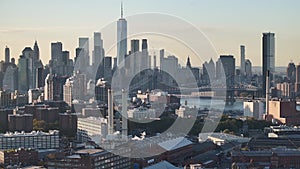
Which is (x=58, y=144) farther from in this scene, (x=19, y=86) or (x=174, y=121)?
(x=19, y=86)

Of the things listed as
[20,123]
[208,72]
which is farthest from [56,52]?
[20,123]

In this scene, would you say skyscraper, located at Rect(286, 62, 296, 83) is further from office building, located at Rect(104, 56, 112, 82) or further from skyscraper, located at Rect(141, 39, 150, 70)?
office building, located at Rect(104, 56, 112, 82)

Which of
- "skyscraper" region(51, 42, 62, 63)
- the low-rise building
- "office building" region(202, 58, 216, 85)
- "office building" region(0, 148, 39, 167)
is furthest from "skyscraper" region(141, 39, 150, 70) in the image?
the low-rise building

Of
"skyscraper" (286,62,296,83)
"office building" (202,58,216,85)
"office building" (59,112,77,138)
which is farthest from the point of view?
"skyscraper" (286,62,296,83)

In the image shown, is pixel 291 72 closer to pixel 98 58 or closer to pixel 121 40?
pixel 98 58

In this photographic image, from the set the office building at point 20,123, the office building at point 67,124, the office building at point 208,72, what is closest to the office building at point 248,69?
Result: the office building at point 208,72

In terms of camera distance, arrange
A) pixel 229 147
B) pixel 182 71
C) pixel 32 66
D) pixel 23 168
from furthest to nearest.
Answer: pixel 32 66, pixel 182 71, pixel 229 147, pixel 23 168

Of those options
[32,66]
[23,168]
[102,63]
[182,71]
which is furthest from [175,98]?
[23,168]

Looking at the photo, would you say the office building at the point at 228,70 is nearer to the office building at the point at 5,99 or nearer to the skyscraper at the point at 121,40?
the skyscraper at the point at 121,40
